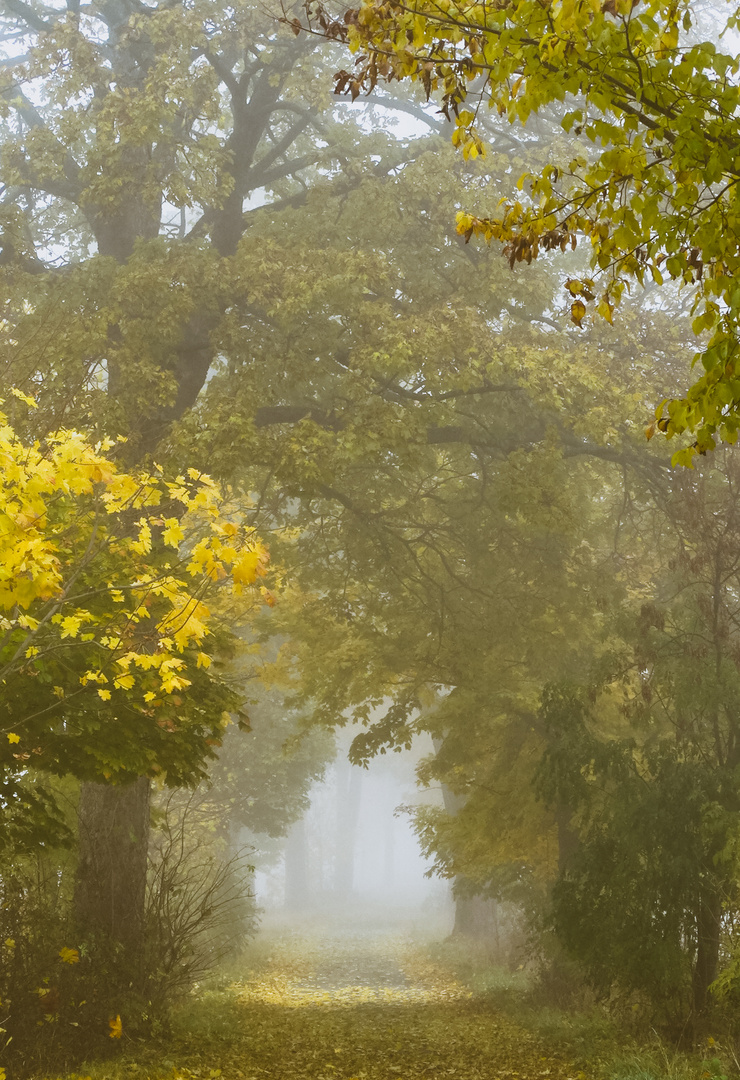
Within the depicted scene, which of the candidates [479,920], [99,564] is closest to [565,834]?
[99,564]

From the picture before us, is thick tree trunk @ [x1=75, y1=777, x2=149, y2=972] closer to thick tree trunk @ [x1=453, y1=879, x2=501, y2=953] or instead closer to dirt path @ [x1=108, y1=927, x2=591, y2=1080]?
dirt path @ [x1=108, y1=927, x2=591, y2=1080]

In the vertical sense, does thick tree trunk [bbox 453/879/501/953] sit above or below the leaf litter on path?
below

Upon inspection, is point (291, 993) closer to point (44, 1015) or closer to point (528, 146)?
point (44, 1015)

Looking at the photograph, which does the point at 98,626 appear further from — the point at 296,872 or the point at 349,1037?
the point at 296,872

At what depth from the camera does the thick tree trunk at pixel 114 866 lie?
9.69 meters

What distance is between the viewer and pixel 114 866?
1017 cm

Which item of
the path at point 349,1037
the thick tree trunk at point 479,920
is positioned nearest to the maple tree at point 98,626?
the path at point 349,1037

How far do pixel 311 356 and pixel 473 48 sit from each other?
784cm

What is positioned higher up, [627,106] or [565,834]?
[627,106]

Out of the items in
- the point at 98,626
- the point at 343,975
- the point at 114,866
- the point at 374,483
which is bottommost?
the point at 343,975

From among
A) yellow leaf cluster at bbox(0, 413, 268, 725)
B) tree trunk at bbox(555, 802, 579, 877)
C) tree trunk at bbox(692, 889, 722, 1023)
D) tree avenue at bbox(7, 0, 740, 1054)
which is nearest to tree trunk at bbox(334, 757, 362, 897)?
tree avenue at bbox(7, 0, 740, 1054)

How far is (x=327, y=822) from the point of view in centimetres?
5697

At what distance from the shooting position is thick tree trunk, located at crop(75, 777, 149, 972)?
31.8 feet

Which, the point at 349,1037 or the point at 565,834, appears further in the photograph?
the point at 565,834
